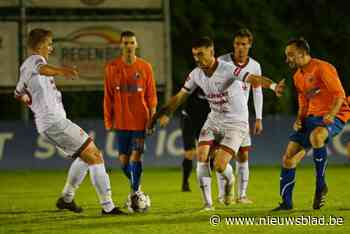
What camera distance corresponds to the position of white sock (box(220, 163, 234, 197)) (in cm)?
1220

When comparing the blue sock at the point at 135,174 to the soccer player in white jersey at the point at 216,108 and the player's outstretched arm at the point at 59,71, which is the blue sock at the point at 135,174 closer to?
the soccer player in white jersey at the point at 216,108

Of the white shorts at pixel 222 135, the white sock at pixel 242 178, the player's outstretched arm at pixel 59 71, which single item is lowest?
the white sock at pixel 242 178

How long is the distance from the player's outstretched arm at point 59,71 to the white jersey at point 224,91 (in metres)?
1.61

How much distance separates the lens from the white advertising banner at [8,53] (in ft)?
69.1

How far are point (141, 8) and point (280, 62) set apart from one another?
7.26 meters

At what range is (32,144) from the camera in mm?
20188

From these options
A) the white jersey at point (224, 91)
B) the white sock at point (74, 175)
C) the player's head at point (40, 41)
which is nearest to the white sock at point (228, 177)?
the white jersey at point (224, 91)

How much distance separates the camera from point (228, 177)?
40.5 feet

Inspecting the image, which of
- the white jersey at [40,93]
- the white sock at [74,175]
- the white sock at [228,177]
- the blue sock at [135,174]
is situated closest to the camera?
the white jersey at [40,93]

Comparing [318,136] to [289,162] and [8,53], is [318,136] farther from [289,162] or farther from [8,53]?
[8,53]

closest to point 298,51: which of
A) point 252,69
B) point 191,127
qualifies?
point 252,69

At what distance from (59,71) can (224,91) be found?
2031 millimetres

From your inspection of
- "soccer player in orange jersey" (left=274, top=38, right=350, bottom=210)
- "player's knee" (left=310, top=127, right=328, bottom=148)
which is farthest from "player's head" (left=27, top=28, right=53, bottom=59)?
"player's knee" (left=310, top=127, right=328, bottom=148)

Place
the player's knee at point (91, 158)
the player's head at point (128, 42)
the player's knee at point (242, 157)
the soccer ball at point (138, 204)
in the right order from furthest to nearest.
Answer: the player's knee at point (242, 157) → the player's head at point (128, 42) → the soccer ball at point (138, 204) → the player's knee at point (91, 158)
